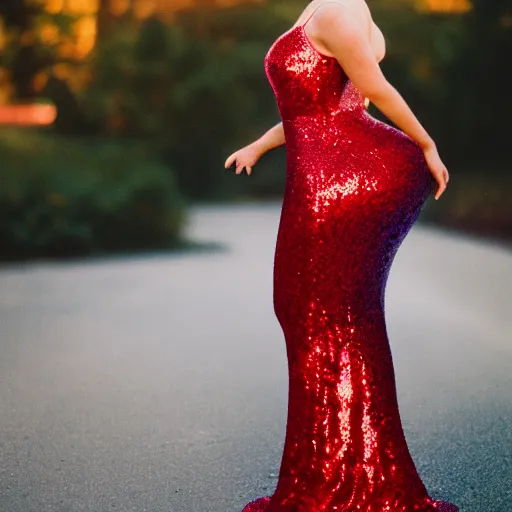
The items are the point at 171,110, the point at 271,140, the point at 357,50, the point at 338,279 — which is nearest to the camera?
the point at 357,50

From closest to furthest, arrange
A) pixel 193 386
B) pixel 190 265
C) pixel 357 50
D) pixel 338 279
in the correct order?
1. pixel 357 50
2. pixel 338 279
3. pixel 193 386
4. pixel 190 265

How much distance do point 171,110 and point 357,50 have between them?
1497 cm

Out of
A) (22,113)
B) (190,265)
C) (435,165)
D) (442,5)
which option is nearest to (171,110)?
(22,113)

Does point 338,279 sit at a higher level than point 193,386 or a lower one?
higher

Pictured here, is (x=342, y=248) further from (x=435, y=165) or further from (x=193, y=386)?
(x=193, y=386)

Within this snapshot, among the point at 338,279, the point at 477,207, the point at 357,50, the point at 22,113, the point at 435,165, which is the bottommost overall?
the point at 22,113

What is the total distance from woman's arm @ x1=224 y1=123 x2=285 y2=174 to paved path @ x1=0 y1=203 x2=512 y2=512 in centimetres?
117

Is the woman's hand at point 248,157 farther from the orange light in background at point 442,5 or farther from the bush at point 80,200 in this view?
the orange light in background at point 442,5

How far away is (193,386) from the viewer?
14.9 ft

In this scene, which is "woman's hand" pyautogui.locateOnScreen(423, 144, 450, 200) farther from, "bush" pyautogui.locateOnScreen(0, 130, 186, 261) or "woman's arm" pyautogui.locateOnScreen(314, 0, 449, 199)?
"bush" pyautogui.locateOnScreen(0, 130, 186, 261)

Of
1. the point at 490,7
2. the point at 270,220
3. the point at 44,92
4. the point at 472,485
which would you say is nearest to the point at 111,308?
the point at 472,485

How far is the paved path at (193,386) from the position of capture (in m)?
3.08

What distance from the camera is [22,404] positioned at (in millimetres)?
4164

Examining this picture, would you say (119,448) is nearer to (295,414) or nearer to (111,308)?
(295,414)
